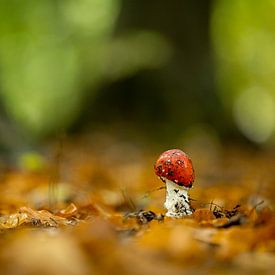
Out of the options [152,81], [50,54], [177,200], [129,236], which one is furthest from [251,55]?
[129,236]

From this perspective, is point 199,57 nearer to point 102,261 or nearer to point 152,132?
point 152,132

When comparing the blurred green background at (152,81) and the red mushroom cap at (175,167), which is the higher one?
the blurred green background at (152,81)

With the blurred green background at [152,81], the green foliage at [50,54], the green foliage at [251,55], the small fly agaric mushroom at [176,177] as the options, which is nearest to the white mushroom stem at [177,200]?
the small fly agaric mushroom at [176,177]

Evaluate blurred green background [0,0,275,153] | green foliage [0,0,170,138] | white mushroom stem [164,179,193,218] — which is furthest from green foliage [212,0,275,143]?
white mushroom stem [164,179,193,218]

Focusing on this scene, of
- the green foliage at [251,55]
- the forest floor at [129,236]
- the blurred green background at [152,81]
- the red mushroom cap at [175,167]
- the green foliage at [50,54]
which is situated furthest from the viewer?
the green foliage at [251,55]

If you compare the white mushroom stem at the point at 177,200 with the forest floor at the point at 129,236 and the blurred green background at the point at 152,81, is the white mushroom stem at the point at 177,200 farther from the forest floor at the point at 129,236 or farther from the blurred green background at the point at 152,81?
the blurred green background at the point at 152,81

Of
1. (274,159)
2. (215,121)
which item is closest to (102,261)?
(274,159)

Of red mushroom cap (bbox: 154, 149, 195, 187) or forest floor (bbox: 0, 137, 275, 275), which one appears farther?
red mushroom cap (bbox: 154, 149, 195, 187)

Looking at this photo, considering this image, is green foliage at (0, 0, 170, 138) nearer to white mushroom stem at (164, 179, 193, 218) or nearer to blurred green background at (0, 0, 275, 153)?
blurred green background at (0, 0, 275, 153)
